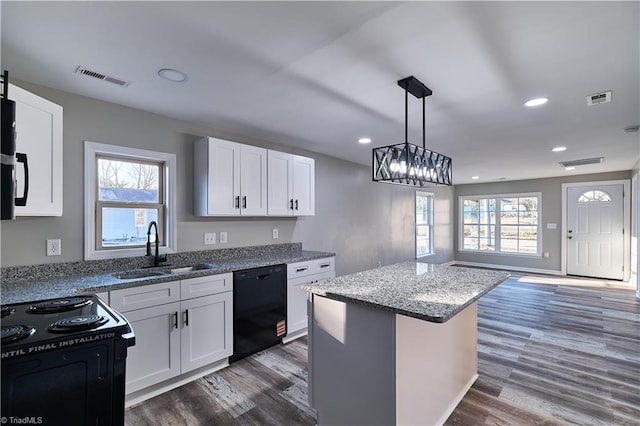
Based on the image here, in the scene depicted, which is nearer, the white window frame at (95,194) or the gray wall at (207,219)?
the gray wall at (207,219)

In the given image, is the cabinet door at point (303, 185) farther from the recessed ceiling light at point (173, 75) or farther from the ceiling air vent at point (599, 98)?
the ceiling air vent at point (599, 98)

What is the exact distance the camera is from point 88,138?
245 centimetres

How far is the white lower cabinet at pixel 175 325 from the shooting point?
2.16m

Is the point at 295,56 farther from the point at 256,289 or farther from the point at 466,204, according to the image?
the point at 466,204

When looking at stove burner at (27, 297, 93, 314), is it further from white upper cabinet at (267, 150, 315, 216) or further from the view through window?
white upper cabinet at (267, 150, 315, 216)

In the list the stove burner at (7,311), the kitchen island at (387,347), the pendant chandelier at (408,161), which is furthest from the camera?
the pendant chandelier at (408,161)

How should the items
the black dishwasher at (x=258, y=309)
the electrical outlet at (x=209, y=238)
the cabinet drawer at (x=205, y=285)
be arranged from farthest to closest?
the electrical outlet at (x=209, y=238) → the black dishwasher at (x=258, y=309) → the cabinet drawer at (x=205, y=285)

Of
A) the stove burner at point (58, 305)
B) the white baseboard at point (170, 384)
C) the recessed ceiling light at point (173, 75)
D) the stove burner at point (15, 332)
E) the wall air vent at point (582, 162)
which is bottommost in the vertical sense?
the white baseboard at point (170, 384)

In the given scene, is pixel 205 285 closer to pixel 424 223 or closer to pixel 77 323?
pixel 77 323

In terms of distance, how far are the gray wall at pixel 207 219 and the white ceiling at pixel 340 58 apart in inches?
7.0

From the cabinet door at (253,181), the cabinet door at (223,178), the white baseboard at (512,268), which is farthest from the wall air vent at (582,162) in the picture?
the cabinet door at (223,178)

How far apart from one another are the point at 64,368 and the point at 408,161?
208 cm

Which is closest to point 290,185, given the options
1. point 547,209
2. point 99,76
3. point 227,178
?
point 227,178

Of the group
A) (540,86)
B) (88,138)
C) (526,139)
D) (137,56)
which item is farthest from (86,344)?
(526,139)
